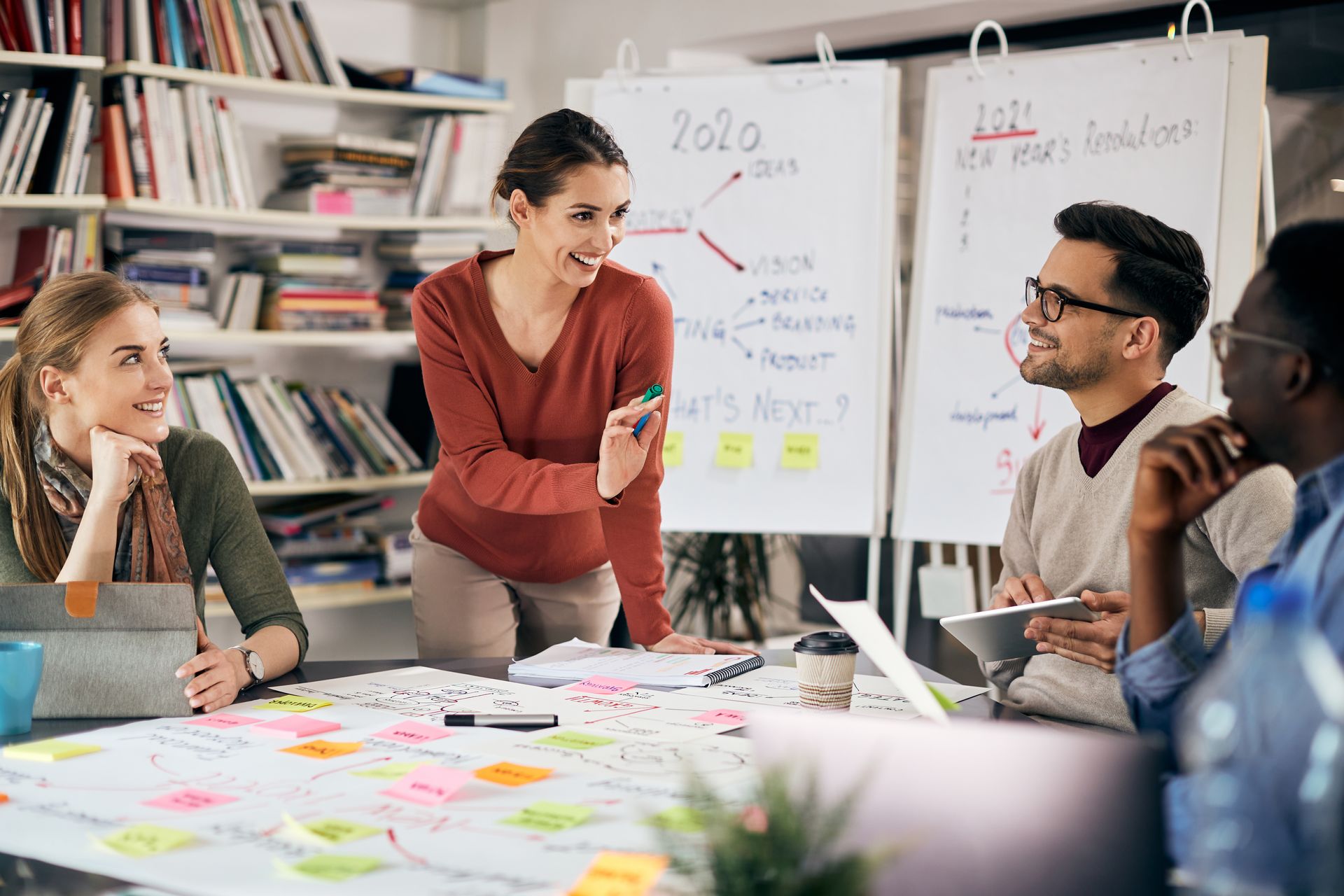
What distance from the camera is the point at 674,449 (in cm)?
306

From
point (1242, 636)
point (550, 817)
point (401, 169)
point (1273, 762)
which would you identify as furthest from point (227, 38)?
point (1273, 762)

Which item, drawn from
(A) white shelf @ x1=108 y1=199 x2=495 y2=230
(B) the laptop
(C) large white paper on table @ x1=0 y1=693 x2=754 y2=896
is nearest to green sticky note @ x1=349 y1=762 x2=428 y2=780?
(C) large white paper on table @ x1=0 y1=693 x2=754 y2=896

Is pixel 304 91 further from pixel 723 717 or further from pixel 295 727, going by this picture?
pixel 723 717

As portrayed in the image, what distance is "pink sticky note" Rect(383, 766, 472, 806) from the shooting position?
46.4 inches

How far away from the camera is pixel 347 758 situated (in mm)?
1318

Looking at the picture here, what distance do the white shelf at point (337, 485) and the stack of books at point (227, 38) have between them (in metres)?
1.15

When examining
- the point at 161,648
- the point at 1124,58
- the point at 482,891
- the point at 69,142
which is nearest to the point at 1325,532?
the point at 482,891

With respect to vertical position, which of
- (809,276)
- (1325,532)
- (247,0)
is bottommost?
(1325,532)

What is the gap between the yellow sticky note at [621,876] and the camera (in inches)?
36.3

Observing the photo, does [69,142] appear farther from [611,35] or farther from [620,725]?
[620,725]

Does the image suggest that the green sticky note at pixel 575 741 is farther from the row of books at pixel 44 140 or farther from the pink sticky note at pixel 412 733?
the row of books at pixel 44 140

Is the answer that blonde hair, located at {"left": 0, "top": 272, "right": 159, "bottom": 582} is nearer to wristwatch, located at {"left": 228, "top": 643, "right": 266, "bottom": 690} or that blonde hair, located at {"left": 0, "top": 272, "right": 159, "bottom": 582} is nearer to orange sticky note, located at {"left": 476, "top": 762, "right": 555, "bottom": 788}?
wristwatch, located at {"left": 228, "top": 643, "right": 266, "bottom": 690}

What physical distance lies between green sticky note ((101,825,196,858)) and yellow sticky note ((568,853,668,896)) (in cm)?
37

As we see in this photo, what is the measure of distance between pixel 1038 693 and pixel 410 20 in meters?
3.22
